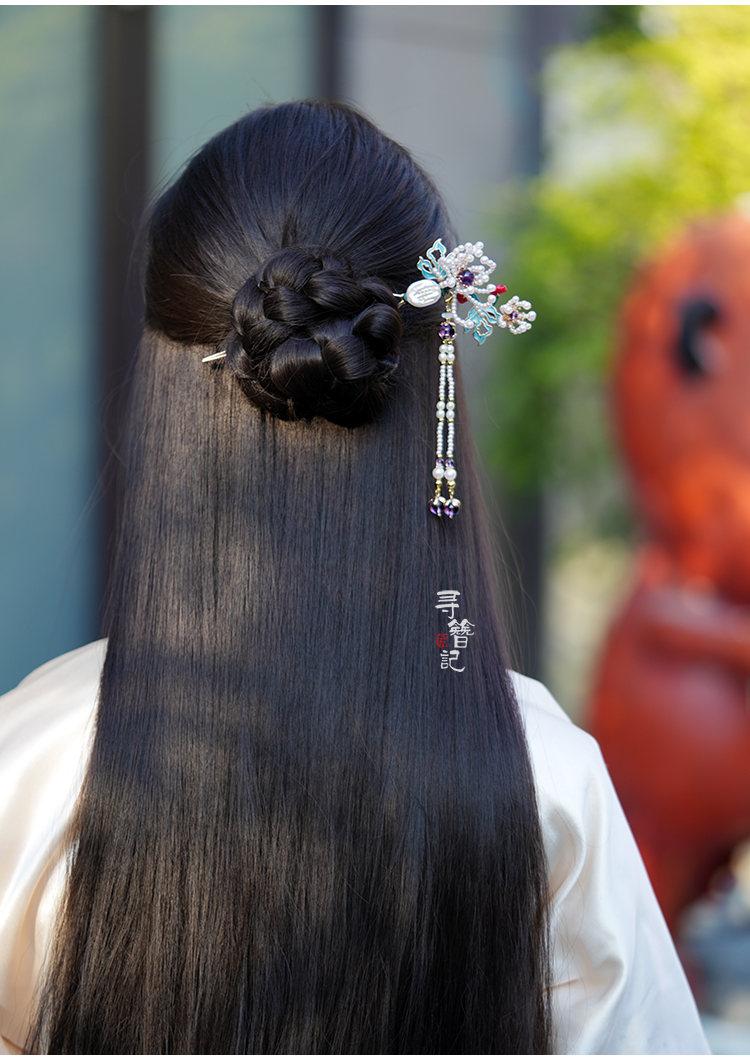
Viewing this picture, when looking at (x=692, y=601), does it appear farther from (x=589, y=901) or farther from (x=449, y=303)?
(x=449, y=303)

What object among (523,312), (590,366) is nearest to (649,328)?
→ (590,366)

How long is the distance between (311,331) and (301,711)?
Result: 1.02ft

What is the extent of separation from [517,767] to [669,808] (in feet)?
4.33

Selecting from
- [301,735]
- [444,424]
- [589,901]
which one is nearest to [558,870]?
[589,901]

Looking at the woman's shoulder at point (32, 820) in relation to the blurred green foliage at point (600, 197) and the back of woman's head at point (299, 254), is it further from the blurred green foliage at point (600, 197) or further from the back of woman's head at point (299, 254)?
the blurred green foliage at point (600, 197)

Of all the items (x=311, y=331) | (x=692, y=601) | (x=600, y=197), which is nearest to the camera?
(x=311, y=331)

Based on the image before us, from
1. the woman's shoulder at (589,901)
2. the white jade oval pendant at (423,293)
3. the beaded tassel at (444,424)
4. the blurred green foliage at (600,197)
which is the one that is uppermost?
the blurred green foliage at (600,197)

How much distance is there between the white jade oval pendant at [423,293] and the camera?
0.72 meters

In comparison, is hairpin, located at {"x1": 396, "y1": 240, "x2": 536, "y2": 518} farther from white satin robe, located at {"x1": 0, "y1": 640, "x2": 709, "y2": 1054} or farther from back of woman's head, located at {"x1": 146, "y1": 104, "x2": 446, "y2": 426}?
white satin robe, located at {"x1": 0, "y1": 640, "x2": 709, "y2": 1054}

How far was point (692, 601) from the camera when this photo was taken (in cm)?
197

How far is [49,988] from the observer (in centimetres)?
74

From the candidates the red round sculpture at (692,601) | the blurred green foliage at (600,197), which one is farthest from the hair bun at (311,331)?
the blurred green foliage at (600,197)

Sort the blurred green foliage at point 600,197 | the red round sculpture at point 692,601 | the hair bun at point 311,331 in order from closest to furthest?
the hair bun at point 311,331 < the red round sculpture at point 692,601 < the blurred green foliage at point 600,197

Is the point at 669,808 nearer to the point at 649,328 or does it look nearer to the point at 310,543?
the point at 649,328
